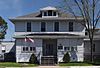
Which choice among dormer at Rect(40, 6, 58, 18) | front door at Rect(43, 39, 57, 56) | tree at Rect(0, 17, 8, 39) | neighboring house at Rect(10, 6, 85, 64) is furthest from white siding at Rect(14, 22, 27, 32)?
tree at Rect(0, 17, 8, 39)

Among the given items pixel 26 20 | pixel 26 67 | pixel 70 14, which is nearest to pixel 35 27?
pixel 26 20

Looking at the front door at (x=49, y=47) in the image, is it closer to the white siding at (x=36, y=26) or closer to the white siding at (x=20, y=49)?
the white siding at (x=20, y=49)

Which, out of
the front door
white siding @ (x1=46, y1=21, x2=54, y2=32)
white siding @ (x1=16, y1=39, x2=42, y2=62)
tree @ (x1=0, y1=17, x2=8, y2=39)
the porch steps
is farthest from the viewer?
tree @ (x1=0, y1=17, x2=8, y2=39)

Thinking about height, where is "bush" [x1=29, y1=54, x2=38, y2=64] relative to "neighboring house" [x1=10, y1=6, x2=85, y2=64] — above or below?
below

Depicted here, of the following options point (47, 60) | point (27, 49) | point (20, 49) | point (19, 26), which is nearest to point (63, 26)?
point (47, 60)

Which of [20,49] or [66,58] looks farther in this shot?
[20,49]

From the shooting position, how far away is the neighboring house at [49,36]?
148ft

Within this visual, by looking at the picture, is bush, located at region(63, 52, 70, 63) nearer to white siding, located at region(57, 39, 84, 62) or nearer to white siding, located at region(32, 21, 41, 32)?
white siding, located at region(57, 39, 84, 62)

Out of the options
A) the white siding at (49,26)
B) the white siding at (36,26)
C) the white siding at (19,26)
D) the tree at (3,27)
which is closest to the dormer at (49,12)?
the white siding at (49,26)

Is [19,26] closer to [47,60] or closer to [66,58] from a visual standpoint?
[47,60]

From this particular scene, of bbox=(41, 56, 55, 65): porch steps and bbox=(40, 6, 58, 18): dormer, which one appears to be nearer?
bbox=(41, 56, 55, 65): porch steps

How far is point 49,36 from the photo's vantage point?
44.8 meters

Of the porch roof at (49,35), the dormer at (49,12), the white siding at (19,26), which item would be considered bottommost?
the porch roof at (49,35)

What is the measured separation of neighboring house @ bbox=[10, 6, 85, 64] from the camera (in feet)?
148
